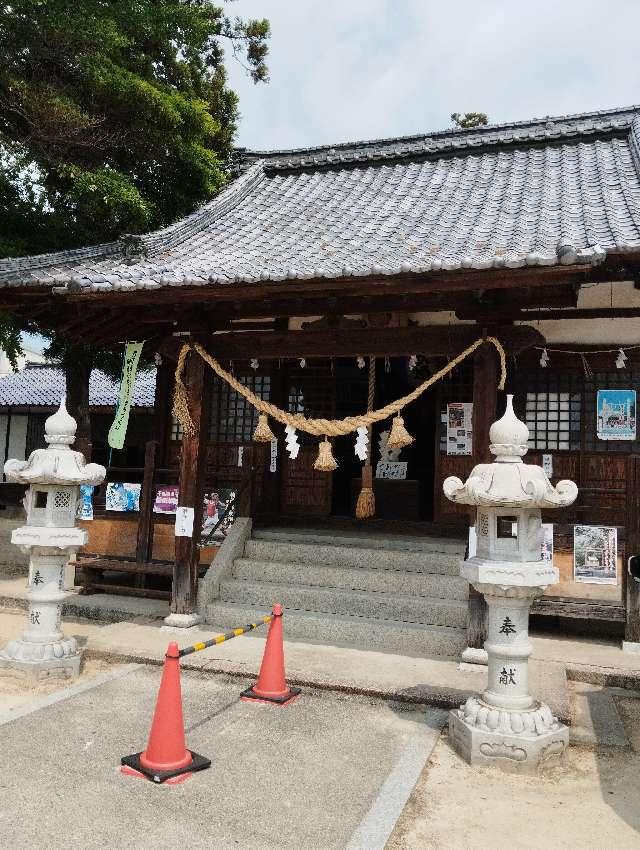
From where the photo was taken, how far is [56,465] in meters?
6.56

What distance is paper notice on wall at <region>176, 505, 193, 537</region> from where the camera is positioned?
8.49 metres

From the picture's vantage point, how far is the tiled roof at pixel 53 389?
23375 mm

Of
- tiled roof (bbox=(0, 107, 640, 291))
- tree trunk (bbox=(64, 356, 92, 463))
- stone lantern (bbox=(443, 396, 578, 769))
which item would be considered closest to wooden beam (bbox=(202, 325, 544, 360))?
tiled roof (bbox=(0, 107, 640, 291))

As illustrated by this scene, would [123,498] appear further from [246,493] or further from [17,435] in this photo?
[17,435]

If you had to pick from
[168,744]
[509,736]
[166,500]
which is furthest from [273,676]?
[166,500]

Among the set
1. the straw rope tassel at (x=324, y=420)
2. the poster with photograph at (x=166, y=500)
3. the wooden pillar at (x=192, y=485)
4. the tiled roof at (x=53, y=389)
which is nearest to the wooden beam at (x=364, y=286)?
the straw rope tassel at (x=324, y=420)

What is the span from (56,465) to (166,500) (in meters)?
3.88

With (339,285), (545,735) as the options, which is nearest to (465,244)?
(339,285)

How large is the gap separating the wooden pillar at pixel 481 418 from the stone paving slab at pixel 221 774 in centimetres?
154

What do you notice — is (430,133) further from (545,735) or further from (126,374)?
(545,735)

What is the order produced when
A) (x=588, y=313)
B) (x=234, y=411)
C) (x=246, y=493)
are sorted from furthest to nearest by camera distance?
(x=234, y=411) → (x=246, y=493) → (x=588, y=313)

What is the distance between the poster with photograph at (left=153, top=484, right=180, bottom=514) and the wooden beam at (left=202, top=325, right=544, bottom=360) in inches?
108

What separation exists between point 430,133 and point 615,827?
511 inches

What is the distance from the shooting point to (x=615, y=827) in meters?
3.97
